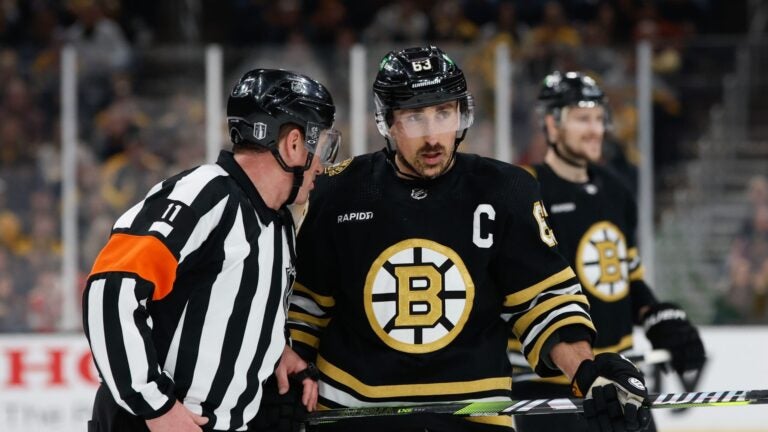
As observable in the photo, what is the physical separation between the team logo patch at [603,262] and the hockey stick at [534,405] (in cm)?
101

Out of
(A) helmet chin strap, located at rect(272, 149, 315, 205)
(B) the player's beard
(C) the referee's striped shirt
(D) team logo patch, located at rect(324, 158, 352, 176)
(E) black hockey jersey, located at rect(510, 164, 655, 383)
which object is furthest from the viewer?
(E) black hockey jersey, located at rect(510, 164, 655, 383)

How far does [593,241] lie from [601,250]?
0.12 ft

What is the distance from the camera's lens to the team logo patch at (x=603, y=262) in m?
3.57

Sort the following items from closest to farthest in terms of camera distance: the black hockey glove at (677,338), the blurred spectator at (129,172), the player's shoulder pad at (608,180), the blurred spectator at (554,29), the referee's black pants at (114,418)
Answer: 1. the referee's black pants at (114,418)
2. the black hockey glove at (677,338)
3. the player's shoulder pad at (608,180)
4. the blurred spectator at (129,172)
5. the blurred spectator at (554,29)

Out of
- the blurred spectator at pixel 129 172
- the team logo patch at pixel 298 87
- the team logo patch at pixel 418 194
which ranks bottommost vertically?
the team logo patch at pixel 418 194

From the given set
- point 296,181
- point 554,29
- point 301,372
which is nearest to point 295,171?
point 296,181

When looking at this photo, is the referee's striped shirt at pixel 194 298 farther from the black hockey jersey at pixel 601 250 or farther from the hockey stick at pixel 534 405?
the black hockey jersey at pixel 601 250

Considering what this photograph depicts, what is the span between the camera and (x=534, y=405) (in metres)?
2.56

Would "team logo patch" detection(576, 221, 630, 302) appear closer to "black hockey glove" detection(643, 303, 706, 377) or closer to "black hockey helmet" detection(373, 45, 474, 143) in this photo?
"black hockey glove" detection(643, 303, 706, 377)

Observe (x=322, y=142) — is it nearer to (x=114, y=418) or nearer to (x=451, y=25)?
(x=114, y=418)

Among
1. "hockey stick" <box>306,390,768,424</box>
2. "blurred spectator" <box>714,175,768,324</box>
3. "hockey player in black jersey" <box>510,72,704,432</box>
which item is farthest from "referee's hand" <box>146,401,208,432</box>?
"blurred spectator" <box>714,175,768,324</box>

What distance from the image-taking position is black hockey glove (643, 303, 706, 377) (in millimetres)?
3439

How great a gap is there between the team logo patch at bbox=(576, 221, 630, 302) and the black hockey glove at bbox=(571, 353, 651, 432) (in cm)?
111

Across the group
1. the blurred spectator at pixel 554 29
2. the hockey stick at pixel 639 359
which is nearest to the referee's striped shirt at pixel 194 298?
the hockey stick at pixel 639 359
